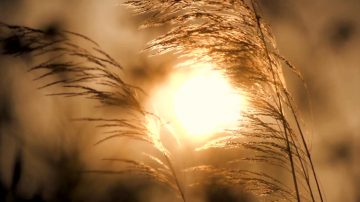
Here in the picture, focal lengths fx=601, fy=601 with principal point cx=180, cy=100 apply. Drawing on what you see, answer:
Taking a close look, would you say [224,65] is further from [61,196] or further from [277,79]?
[61,196]

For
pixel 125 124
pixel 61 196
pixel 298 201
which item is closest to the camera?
pixel 298 201

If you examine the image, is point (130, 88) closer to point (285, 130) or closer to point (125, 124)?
point (125, 124)

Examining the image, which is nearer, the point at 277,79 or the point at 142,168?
the point at 277,79

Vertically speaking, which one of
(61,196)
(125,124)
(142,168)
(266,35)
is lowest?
(61,196)

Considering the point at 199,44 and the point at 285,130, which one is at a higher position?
the point at 199,44

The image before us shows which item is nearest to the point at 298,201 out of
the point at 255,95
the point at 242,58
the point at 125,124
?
the point at 255,95

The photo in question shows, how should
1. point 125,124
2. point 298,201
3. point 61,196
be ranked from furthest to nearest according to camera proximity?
point 61,196
point 125,124
point 298,201

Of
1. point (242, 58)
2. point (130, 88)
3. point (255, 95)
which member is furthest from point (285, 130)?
point (130, 88)

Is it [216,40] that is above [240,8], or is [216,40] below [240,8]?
below

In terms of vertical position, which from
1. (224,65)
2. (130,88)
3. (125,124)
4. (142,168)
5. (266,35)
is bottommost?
(142,168)
